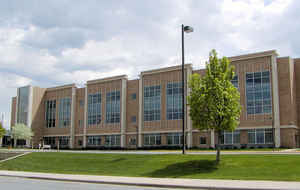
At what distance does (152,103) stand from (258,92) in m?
18.6

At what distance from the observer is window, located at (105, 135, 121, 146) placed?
6262 cm

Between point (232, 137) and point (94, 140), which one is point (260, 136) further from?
point (94, 140)

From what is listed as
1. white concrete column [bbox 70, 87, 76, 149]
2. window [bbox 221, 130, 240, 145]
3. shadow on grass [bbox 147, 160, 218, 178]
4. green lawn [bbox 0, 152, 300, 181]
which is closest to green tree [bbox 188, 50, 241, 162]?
shadow on grass [bbox 147, 160, 218, 178]

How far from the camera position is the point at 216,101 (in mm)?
23297

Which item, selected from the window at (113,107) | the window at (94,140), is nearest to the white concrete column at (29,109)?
the window at (94,140)

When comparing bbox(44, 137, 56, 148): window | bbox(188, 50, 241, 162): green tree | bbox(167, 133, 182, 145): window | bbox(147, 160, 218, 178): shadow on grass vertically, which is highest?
bbox(188, 50, 241, 162): green tree

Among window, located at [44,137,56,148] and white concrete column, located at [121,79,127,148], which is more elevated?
white concrete column, located at [121,79,127,148]

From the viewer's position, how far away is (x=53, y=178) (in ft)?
68.3

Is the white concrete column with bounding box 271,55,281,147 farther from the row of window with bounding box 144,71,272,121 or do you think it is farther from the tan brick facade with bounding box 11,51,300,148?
the row of window with bounding box 144,71,272,121

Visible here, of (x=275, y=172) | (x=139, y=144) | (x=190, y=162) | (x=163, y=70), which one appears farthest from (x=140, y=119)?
(x=275, y=172)

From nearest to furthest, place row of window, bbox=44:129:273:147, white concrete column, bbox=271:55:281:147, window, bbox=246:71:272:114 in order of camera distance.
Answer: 1. white concrete column, bbox=271:55:281:147
2. row of window, bbox=44:129:273:147
3. window, bbox=246:71:272:114

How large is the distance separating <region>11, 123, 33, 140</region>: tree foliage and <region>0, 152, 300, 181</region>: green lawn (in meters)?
38.3

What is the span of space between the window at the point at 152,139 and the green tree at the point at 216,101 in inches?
1291

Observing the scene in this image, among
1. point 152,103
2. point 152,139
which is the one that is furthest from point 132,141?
point 152,103
